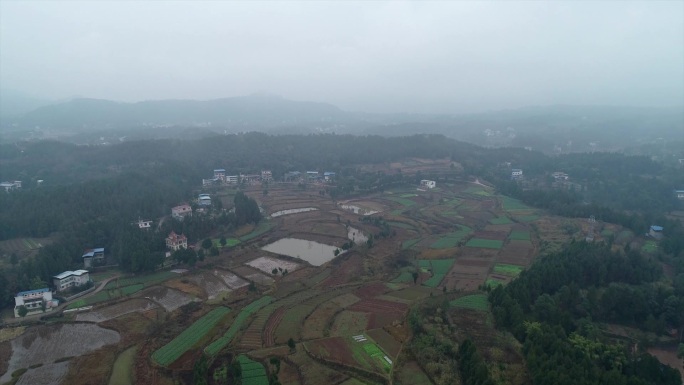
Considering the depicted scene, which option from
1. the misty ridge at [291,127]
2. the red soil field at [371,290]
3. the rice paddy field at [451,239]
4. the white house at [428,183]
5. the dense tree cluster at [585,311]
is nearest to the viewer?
the dense tree cluster at [585,311]

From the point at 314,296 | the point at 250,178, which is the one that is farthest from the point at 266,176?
the point at 314,296

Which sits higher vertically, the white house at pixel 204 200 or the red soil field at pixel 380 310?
the white house at pixel 204 200

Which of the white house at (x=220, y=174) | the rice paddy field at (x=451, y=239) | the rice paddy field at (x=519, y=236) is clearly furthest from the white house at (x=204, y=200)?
the rice paddy field at (x=519, y=236)

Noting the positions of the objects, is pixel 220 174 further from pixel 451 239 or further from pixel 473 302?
pixel 473 302

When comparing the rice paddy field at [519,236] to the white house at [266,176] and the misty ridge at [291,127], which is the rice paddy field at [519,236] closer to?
the white house at [266,176]

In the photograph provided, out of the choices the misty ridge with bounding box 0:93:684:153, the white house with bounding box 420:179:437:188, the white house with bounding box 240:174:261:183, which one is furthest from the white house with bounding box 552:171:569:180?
the white house with bounding box 240:174:261:183

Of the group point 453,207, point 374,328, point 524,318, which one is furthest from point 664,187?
point 374,328
